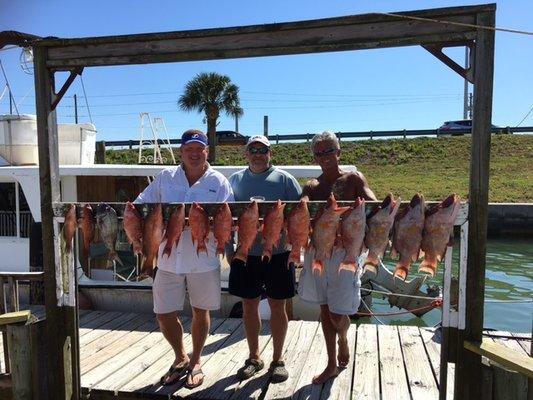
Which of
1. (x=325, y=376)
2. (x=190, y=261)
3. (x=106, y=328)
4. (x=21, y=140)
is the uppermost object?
(x=21, y=140)

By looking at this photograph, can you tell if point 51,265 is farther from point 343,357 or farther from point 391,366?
point 391,366

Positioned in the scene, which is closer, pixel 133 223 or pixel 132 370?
pixel 133 223

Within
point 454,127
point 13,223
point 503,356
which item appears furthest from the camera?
point 454,127

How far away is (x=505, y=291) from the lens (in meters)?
10.8

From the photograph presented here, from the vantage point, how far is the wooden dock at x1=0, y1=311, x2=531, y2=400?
12.0ft

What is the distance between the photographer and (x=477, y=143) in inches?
108

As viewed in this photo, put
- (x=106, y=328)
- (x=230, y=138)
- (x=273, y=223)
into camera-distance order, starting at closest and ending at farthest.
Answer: (x=273, y=223), (x=106, y=328), (x=230, y=138)

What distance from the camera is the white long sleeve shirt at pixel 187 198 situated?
360 centimetres

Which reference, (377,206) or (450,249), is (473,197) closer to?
(450,249)

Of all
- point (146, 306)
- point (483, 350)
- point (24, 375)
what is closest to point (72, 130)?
A: point (146, 306)

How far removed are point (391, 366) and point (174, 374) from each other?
1.86 metres

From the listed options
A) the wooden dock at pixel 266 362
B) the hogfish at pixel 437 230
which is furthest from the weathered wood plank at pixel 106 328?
the hogfish at pixel 437 230

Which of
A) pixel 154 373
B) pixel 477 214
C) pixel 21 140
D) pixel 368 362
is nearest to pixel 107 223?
pixel 154 373

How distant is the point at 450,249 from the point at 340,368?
1.68m
